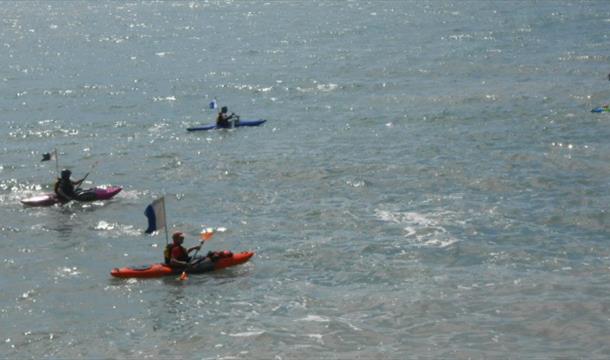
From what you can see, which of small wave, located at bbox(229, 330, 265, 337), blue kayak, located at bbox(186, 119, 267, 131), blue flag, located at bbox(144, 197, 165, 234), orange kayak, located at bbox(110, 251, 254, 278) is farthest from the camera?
blue kayak, located at bbox(186, 119, 267, 131)

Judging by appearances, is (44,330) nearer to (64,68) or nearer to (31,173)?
(31,173)

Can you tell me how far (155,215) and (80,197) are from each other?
28.9ft

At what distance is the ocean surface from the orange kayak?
331mm

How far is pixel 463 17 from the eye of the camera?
365ft

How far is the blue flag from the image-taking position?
28.7 m

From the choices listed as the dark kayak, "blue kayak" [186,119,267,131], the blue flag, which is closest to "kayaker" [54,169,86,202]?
the dark kayak

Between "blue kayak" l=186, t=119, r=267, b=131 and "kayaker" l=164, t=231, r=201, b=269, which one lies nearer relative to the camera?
"kayaker" l=164, t=231, r=201, b=269

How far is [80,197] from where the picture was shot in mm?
36750

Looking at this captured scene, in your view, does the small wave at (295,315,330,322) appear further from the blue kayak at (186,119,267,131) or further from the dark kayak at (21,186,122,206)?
the blue kayak at (186,119,267,131)

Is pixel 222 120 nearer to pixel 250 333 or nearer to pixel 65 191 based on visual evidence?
pixel 65 191

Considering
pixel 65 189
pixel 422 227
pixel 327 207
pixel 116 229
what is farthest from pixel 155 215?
pixel 65 189

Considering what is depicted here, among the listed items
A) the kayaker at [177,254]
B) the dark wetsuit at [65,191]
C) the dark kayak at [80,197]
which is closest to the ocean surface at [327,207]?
the dark kayak at [80,197]

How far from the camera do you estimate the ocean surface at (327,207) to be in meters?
24.6

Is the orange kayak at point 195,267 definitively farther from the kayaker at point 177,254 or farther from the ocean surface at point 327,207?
the ocean surface at point 327,207
